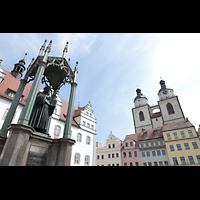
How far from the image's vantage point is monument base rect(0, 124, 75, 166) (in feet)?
10.0

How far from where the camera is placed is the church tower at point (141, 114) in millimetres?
46438

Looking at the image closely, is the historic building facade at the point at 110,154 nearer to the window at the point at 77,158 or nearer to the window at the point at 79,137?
the window at the point at 79,137

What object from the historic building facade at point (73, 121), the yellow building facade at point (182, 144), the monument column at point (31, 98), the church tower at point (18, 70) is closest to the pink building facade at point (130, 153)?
the yellow building facade at point (182, 144)

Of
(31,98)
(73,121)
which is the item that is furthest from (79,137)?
(31,98)

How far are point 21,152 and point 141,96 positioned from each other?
56.3m

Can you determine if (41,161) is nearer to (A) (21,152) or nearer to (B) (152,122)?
(A) (21,152)

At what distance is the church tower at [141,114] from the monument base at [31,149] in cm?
4485

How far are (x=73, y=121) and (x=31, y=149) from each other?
18613 mm

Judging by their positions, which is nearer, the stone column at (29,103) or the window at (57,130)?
the stone column at (29,103)

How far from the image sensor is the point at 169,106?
148 ft

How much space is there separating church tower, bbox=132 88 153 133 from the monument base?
44.8 meters

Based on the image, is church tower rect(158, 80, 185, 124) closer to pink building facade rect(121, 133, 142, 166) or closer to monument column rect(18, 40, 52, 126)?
pink building facade rect(121, 133, 142, 166)
